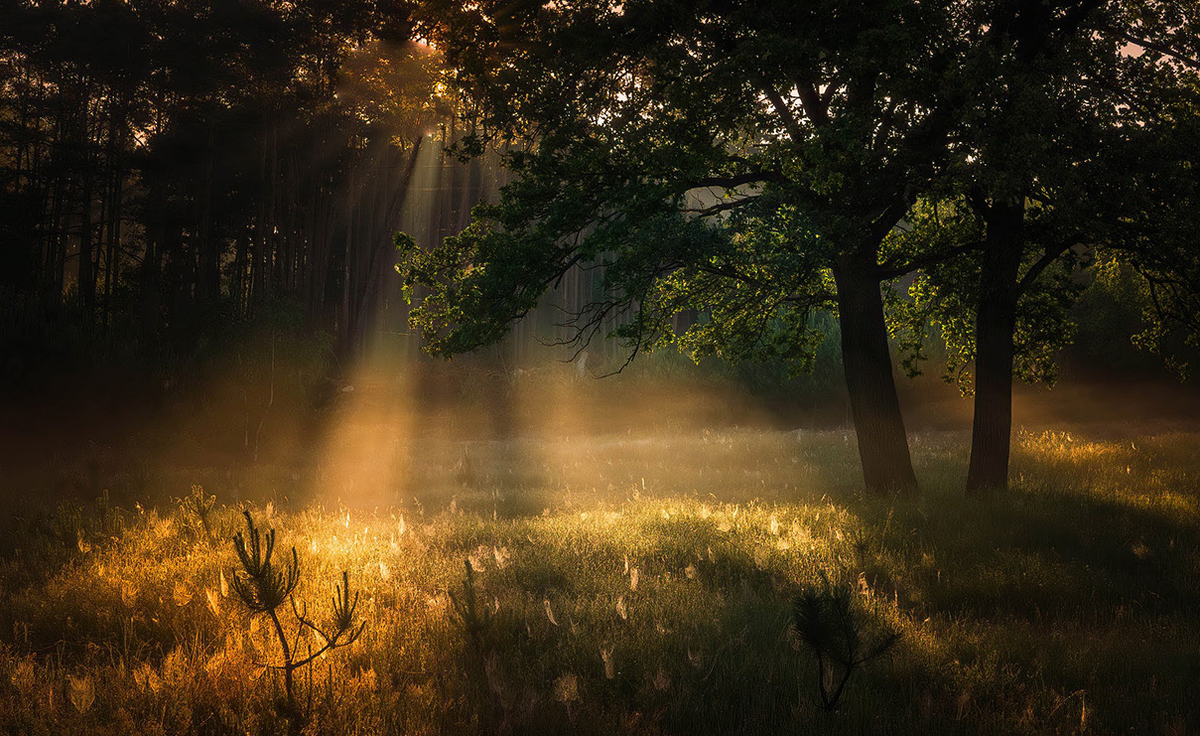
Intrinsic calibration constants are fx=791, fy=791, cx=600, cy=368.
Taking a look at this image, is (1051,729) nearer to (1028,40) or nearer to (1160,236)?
(1160,236)

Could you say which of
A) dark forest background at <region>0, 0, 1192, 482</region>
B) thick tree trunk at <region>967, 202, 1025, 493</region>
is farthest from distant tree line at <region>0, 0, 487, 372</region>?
thick tree trunk at <region>967, 202, 1025, 493</region>

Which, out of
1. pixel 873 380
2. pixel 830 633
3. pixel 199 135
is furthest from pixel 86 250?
pixel 830 633

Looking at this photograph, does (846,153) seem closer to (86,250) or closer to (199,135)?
A: (199,135)

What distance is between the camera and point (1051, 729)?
4.38m

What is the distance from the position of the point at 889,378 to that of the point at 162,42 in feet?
82.9

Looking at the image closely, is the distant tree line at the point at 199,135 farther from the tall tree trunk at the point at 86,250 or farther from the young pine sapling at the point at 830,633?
the young pine sapling at the point at 830,633

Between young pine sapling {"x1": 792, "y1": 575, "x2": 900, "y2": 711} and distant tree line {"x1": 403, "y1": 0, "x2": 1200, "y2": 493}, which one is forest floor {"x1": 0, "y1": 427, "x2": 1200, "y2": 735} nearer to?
young pine sapling {"x1": 792, "y1": 575, "x2": 900, "y2": 711}

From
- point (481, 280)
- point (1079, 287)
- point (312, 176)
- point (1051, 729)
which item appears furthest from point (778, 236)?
point (312, 176)

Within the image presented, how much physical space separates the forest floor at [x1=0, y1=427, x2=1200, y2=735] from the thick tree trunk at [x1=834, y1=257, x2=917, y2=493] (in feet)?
3.15

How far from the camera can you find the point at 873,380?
12.7 m

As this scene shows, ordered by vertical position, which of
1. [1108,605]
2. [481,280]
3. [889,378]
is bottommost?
[1108,605]

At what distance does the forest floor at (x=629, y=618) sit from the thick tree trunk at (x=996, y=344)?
2.07 feet

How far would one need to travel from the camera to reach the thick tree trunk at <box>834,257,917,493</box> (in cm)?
1256

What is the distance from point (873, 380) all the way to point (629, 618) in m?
8.04
